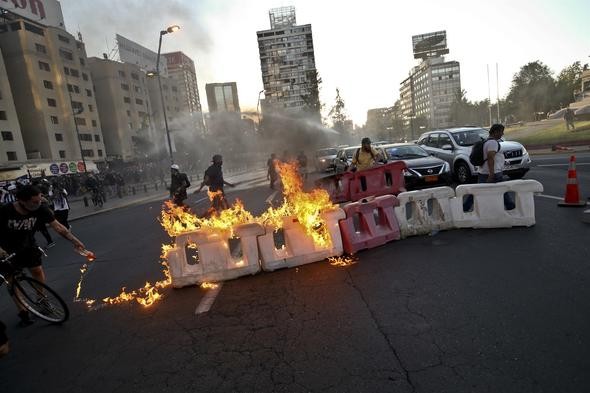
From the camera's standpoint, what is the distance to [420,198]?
626 cm

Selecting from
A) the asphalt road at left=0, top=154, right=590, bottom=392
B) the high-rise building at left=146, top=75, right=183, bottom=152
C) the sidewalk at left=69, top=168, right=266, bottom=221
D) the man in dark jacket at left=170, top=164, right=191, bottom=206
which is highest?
the high-rise building at left=146, top=75, right=183, bottom=152

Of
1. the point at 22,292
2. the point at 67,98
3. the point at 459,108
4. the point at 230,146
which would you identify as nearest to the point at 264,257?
the point at 22,292

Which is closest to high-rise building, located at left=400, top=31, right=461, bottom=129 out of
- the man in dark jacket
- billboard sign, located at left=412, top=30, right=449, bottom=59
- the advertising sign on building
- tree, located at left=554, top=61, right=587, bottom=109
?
billboard sign, located at left=412, top=30, right=449, bottom=59

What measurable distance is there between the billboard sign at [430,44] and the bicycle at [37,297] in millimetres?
143745

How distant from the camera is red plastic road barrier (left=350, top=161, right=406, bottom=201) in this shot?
927cm

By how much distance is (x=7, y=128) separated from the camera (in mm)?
47562

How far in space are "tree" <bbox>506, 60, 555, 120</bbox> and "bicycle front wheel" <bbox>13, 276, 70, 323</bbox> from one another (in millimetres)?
83500

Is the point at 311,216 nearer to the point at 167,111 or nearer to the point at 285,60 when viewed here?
the point at 167,111

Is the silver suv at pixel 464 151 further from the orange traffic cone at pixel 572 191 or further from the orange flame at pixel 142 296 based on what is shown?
the orange flame at pixel 142 296

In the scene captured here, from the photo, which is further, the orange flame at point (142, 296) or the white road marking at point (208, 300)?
the orange flame at point (142, 296)

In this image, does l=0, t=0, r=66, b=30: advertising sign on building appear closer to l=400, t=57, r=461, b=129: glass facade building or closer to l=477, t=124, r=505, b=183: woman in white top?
l=477, t=124, r=505, b=183: woman in white top

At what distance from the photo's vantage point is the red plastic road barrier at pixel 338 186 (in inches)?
380

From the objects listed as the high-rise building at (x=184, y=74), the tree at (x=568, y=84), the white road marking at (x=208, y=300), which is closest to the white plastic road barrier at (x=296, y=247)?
the white road marking at (x=208, y=300)

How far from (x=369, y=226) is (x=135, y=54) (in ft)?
330
